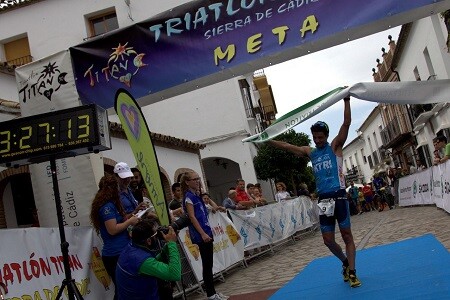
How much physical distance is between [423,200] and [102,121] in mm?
14816

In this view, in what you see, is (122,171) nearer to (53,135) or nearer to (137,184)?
(53,135)

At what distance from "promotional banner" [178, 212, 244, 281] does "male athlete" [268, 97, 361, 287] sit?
2654mm


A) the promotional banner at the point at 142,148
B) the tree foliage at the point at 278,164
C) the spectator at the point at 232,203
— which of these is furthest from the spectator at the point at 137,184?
the tree foliage at the point at 278,164

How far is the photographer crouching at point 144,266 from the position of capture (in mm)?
4086

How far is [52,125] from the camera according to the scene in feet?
17.5

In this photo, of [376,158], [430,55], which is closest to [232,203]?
[430,55]

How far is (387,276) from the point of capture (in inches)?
230

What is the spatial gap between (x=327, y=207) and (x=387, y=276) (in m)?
1.07

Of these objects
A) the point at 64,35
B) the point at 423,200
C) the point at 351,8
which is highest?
the point at 64,35

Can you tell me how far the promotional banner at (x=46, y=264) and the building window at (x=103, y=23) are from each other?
701 inches

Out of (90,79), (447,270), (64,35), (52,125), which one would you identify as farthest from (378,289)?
(64,35)

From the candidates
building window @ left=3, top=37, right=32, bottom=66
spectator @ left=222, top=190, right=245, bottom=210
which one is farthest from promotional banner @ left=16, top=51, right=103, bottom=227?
building window @ left=3, top=37, right=32, bottom=66

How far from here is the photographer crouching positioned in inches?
161

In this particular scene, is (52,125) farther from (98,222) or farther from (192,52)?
(192,52)
